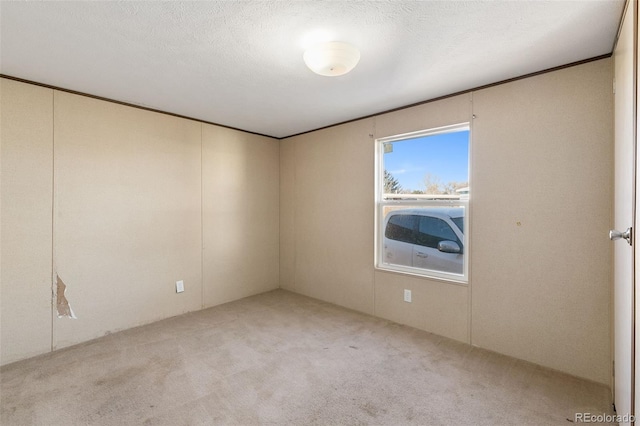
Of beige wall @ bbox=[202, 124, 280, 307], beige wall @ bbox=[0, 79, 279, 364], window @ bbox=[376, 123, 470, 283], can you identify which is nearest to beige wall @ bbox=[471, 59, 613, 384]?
window @ bbox=[376, 123, 470, 283]

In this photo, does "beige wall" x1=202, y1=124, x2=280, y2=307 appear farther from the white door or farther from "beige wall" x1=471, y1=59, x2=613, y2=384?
the white door

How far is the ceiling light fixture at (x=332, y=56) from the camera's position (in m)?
1.81

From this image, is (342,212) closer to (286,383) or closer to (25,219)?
(286,383)

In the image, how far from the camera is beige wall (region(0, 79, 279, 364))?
240cm

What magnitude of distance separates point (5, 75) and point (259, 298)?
331cm

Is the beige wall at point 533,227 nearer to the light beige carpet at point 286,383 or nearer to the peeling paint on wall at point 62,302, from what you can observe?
the light beige carpet at point 286,383

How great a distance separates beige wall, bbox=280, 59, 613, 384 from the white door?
0.24 metres

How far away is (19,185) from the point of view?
2387 millimetres

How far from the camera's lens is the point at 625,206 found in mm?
1510

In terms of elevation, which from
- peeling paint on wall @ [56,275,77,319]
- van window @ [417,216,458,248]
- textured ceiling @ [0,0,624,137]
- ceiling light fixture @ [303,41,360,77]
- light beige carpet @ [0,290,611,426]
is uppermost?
textured ceiling @ [0,0,624,137]

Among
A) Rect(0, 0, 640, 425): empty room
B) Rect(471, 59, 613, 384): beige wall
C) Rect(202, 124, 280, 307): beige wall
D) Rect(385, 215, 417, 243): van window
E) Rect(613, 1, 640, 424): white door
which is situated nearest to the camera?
Rect(613, 1, 640, 424): white door

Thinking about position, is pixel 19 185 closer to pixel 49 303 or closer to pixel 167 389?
pixel 49 303

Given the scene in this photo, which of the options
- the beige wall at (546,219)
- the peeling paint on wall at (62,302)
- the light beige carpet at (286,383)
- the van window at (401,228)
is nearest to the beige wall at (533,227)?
the beige wall at (546,219)

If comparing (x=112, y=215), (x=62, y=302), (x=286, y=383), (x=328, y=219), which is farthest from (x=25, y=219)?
(x=328, y=219)
